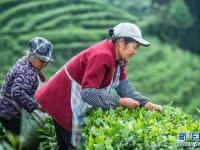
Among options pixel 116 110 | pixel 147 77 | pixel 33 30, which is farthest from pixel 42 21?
pixel 116 110

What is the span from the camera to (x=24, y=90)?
3.24 meters

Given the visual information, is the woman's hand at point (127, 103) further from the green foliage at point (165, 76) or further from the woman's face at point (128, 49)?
the green foliage at point (165, 76)

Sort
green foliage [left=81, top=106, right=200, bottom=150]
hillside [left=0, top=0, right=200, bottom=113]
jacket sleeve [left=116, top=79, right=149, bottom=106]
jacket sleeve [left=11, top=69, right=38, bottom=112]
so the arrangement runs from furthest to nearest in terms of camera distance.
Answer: hillside [left=0, top=0, right=200, bottom=113], jacket sleeve [left=116, top=79, right=149, bottom=106], jacket sleeve [left=11, top=69, right=38, bottom=112], green foliage [left=81, top=106, right=200, bottom=150]

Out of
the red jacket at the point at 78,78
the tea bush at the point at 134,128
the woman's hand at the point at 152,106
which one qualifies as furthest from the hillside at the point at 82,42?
the tea bush at the point at 134,128

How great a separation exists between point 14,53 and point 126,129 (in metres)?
28.4

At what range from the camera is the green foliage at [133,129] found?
249cm

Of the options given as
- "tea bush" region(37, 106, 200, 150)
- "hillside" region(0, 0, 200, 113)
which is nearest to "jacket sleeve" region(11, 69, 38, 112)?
"tea bush" region(37, 106, 200, 150)

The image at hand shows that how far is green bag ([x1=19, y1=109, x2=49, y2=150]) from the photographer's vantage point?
10.9 feet

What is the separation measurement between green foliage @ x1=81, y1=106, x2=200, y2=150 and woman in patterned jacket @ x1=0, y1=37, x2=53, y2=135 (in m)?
0.51

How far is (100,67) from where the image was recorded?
2818mm

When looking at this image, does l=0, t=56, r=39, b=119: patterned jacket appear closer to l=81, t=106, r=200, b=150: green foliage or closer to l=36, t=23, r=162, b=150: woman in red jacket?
l=36, t=23, r=162, b=150: woman in red jacket

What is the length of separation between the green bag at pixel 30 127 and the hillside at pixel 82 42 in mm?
24974

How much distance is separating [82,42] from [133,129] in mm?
30618

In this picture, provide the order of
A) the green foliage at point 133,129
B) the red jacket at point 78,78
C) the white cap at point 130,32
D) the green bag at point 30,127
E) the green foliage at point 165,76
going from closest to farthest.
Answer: the green foliage at point 133,129 → the red jacket at point 78,78 → the white cap at point 130,32 → the green bag at point 30,127 → the green foliage at point 165,76
